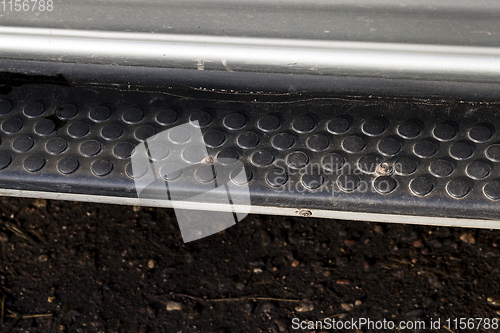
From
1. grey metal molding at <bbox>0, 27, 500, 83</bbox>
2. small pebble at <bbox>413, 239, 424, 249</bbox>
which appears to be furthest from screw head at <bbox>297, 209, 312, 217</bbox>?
small pebble at <bbox>413, 239, 424, 249</bbox>

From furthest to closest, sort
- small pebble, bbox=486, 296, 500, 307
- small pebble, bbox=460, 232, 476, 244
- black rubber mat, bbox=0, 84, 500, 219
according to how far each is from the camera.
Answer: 1. small pebble, bbox=460, 232, 476, 244
2. small pebble, bbox=486, 296, 500, 307
3. black rubber mat, bbox=0, 84, 500, 219

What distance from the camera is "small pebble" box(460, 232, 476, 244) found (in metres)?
1.38

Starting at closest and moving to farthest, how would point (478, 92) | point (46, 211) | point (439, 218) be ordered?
point (439, 218) → point (478, 92) → point (46, 211)

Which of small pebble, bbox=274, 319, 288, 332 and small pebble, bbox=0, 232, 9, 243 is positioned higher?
small pebble, bbox=274, 319, 288, 332

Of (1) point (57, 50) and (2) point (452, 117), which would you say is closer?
(2) point (452, 117)

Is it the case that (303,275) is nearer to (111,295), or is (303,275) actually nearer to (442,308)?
(442,308)

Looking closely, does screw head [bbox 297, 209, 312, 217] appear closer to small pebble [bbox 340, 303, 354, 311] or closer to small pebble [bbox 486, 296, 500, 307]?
Answer: small pebble [bbox 340, 303, 354, 311]

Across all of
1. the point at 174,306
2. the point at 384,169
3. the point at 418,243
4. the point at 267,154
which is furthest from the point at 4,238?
the point at 418,243

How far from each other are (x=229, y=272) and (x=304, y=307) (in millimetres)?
265

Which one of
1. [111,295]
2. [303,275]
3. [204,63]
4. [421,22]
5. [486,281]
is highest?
[421,22]

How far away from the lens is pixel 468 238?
1.39 metres

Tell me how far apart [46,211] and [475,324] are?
1.46 metres

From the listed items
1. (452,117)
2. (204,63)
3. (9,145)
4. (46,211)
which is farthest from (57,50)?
(452,117)

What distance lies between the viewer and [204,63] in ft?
3.81
